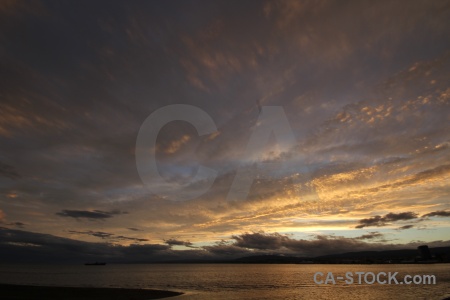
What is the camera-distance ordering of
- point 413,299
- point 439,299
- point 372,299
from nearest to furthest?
1. point 439,299
2. point 413,299
3. point 372,299

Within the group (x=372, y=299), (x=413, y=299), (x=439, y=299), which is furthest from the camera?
(x=372, y=299)

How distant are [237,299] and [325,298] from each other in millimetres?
18327

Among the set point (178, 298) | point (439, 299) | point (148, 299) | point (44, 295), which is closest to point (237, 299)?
point (178, 298)

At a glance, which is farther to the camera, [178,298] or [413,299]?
[178,298]

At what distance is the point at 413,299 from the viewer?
5309 centimetres

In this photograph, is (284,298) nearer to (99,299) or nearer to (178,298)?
(178,298)

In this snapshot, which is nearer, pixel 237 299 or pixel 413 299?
pixel 413 299

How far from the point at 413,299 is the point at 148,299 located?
162 ft

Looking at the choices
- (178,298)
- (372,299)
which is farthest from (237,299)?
(372,299)

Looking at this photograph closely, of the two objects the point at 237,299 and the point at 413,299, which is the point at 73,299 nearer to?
the point at 237,299

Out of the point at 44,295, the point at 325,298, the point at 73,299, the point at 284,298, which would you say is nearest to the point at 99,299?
the point at 73,299

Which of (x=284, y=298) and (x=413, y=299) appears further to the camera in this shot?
(x=284, y=298)

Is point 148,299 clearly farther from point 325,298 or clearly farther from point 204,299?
point 325,298

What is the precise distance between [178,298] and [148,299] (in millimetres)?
5886
